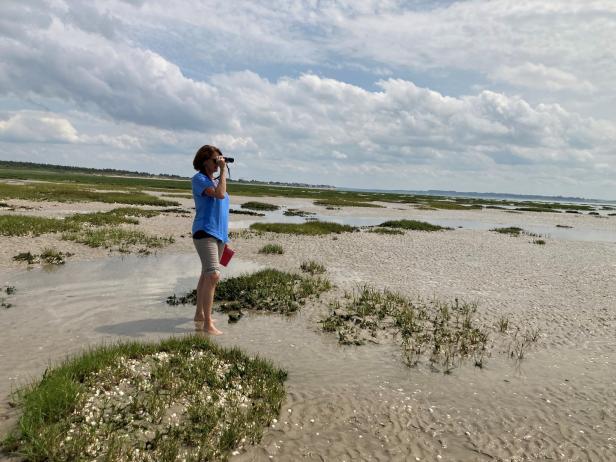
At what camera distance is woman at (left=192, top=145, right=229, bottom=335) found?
9.41m

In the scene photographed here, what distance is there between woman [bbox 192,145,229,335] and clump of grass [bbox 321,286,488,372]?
3.71m

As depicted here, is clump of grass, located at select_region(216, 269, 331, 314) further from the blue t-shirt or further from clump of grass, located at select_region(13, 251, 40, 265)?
clump of grass, located at select_region(13, 251, 40, 265)

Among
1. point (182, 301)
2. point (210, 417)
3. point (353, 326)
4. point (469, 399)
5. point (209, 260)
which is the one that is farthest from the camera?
point (182, 301)

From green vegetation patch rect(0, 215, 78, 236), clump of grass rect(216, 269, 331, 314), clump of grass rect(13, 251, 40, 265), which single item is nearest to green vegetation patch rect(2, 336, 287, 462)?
clump of grass rect(216, 269, 331, 314)

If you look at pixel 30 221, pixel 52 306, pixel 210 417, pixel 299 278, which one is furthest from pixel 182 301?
pixel 30 221

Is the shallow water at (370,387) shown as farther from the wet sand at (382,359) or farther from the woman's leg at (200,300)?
the woman's leg at (200,300)

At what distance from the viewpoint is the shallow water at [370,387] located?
629cm

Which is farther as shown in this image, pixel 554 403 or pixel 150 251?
pixel 150 251

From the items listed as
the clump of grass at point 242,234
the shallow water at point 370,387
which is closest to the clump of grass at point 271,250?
the clump of grass at point 242,234

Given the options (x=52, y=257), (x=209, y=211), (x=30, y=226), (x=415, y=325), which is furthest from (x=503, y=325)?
(x=30, y=226)

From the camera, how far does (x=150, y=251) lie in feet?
72.4

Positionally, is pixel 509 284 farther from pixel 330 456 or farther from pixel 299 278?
pixel 330 456

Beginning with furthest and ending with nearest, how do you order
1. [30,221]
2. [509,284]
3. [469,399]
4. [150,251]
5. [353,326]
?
[30,221] → [150,251] → [509,284] → [353,326] → [469,399]

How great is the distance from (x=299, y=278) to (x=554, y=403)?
1041cm
